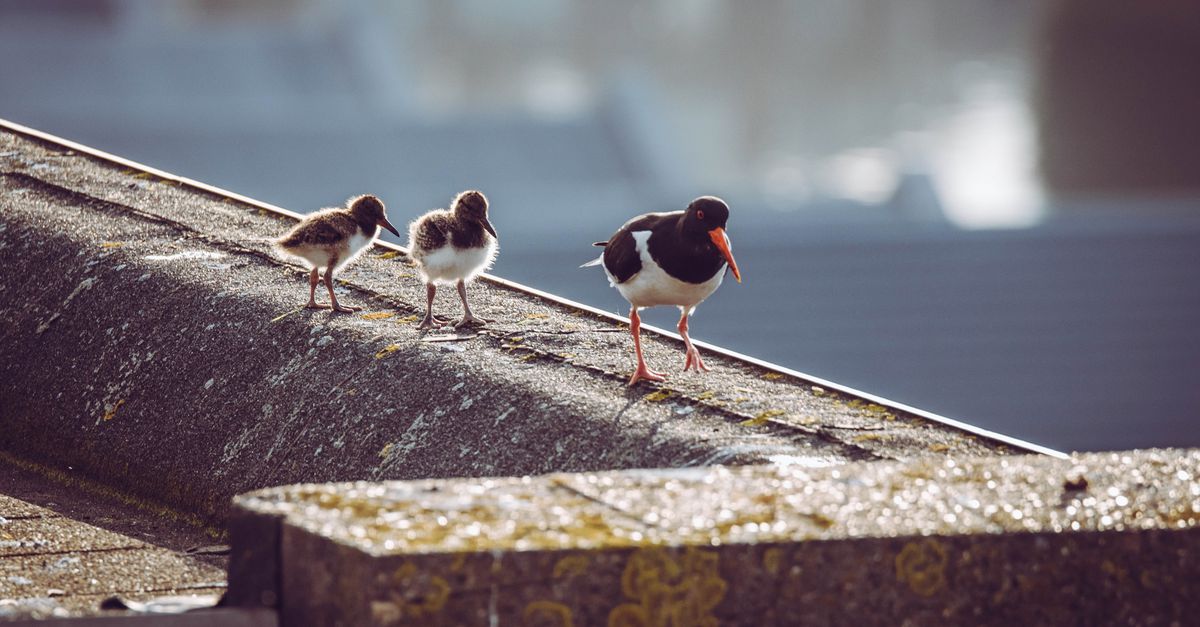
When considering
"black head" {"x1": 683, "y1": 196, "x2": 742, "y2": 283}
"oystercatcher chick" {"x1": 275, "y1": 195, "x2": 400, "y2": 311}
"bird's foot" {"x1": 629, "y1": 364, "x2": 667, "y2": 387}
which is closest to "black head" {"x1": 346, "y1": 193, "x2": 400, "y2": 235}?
"oystercatcher chick" {"x1": 275, "y1": 195, "x2": 400, "y2": 311}

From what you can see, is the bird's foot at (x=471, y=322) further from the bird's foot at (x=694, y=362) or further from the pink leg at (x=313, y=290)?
the bird's foot at (x=694, y=362)

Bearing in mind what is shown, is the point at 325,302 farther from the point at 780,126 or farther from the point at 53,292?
the point at 780,126

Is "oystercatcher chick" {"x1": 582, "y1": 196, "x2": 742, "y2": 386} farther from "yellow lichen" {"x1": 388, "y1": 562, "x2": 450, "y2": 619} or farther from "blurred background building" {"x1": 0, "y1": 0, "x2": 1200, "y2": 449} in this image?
"blurred background building" {"x1": 0, "y1": 0, "x2": 1200, "y2": 449}

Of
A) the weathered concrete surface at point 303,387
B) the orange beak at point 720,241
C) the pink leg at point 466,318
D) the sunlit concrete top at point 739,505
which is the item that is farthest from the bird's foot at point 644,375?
the sunlit concrete top at point 739,505

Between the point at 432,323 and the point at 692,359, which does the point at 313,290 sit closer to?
the point at 432,323

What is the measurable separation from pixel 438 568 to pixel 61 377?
2.40 m

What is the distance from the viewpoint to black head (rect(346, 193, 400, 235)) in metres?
4.87

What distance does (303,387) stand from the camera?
392 cm

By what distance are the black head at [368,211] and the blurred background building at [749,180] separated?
25.9m

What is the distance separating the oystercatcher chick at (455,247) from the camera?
4.59 metres

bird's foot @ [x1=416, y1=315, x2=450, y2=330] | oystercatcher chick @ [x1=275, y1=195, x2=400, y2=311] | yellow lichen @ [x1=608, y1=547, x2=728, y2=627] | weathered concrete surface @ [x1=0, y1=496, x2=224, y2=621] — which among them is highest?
oystercatcher chick @ [x1=275, y1=195, x2=400, y2=311]

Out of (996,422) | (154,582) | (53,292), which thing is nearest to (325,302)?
(53,292)

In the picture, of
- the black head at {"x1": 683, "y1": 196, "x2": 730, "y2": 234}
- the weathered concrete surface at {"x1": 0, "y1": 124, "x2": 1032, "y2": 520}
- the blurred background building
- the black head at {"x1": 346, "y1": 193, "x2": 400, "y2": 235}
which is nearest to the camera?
the weathered concrete surface at {"x1": 0, "y1": 124, "x2": 1032, "y2": 520}

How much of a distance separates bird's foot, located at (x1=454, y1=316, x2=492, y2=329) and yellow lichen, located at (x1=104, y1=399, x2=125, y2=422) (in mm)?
793
